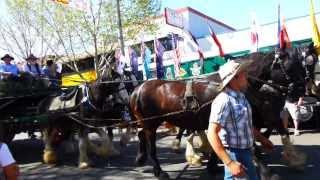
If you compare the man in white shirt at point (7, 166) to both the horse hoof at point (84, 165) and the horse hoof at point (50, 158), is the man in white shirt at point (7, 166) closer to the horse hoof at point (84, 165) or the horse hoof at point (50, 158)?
the horse hoof at point (84, 165)

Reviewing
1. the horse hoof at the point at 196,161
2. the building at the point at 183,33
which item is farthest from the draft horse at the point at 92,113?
the building at the point at 183,33

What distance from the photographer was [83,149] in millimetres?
10234

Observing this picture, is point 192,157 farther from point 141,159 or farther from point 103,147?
point 103,147

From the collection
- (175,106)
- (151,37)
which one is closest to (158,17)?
(151,37)

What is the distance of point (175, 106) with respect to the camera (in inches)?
332

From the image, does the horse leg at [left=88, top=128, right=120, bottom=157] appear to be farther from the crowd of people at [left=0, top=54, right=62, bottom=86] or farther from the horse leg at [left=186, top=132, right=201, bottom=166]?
the horse leg at [left=186, top=132, right=201, bottom=166]

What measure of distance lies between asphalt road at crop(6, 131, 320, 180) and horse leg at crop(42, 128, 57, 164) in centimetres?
15

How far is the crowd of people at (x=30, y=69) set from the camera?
36.3 ft

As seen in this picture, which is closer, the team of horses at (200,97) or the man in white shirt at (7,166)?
the man in white shirt at (7,166)

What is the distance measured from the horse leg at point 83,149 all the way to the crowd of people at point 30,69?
5.73 feet

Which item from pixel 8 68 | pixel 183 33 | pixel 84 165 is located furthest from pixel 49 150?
pixel 183 33

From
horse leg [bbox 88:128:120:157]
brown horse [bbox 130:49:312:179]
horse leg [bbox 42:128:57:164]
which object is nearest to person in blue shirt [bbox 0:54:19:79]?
horse leg [bbox 42:128:57:164]

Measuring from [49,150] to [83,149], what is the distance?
42.4 inches

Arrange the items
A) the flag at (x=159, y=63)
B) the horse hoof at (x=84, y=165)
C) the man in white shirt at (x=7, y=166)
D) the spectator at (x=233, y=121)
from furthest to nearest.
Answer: the flag at (x=159, y=63) → the horse hoof at (x=84, y=165) → the spectator at (x=233, y=121) → the man in white shirt at (x=7, y=166)
